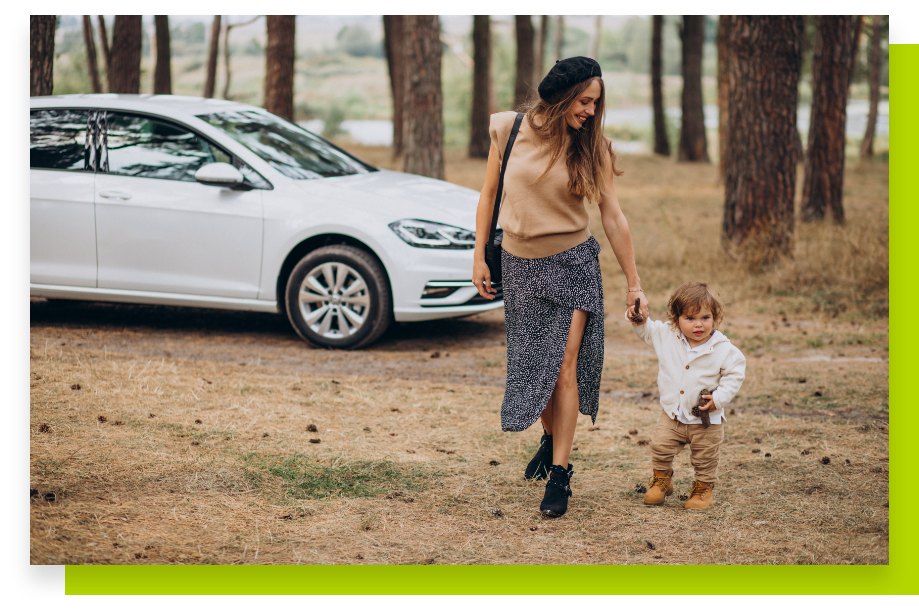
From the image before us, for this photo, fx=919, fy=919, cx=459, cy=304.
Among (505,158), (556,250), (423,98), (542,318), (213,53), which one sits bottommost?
(542,318)

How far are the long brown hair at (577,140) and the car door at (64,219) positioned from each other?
13.8 feet

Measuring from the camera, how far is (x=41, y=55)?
Answer: 8195mm

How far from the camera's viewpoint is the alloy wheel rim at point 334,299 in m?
6.44

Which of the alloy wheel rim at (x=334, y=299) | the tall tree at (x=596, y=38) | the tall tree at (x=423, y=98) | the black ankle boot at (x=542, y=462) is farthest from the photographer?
the tall tree at (x=596, y=38)

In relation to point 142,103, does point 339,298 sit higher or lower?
lower

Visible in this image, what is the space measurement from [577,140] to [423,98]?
745 centimetres

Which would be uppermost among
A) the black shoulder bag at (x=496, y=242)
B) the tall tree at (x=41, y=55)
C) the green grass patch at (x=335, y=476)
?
the tall tree at (x=41, y=55)

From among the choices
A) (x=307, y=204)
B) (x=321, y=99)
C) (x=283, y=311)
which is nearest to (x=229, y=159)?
(x=307, y=204)

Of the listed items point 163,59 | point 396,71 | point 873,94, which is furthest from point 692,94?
point 163,59

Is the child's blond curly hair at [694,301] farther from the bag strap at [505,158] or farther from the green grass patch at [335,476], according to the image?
the green grass patch at [335,476]

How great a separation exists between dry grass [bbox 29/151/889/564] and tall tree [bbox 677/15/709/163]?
56.8ft

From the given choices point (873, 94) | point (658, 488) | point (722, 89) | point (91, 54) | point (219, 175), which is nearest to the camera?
point (658, 488)

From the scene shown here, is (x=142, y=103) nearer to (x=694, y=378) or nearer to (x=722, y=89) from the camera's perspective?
(x=694, y=378)

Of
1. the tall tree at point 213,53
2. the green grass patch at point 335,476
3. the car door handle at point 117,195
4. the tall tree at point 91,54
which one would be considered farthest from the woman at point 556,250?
the tall tree at point 213,53
